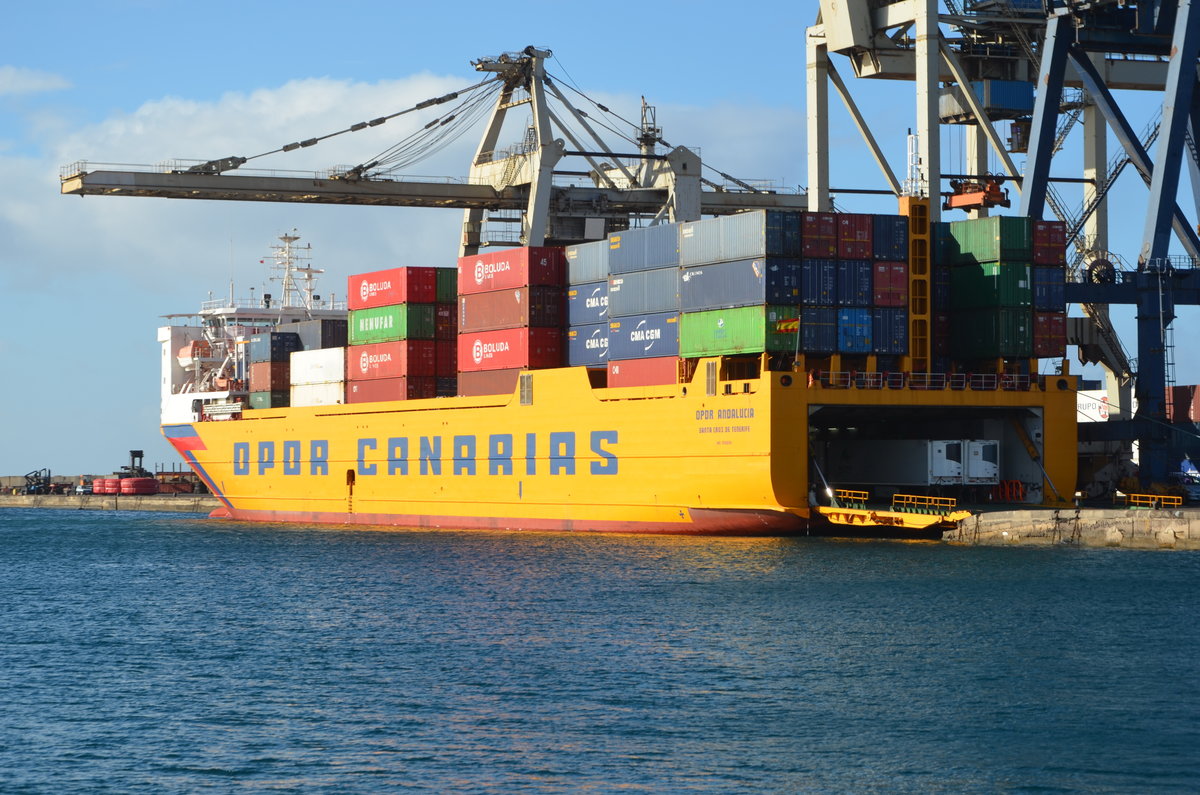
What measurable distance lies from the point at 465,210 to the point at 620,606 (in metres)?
28.6

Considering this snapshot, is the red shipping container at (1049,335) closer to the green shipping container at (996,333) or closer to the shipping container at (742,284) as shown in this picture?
the green shipping container at (996,333)

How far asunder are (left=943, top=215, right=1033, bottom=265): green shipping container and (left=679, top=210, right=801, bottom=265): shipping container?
4.14 metres

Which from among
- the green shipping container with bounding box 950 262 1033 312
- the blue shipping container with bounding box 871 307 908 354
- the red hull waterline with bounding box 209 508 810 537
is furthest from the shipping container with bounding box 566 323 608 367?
the green shipping container with bounding box 950 262 1033 312

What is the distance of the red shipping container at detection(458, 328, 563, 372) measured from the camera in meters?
44.7

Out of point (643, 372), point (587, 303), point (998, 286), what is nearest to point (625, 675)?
point (643, 372)

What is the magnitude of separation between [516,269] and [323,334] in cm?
1325

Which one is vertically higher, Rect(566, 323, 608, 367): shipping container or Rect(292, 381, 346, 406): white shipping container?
Rect(566, 323, 608, 367): shipping container

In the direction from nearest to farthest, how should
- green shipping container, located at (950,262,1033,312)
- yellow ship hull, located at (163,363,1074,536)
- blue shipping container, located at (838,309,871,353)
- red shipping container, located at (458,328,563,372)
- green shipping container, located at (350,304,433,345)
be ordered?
yellow ship hull, located at (163,363,1074,536)
blue shipping container, located at (838,309,871,353)
green shipping container, located at (950,262,1033,312)
red shipping container, located at (458,328,563,372)
green shipping container, located at (350,304,433,345)

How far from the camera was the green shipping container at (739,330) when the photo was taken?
37.8m

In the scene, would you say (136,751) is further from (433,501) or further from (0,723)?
(433,501)

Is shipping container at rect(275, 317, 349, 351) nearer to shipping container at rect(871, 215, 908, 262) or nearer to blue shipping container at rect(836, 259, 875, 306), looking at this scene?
blue shipping container at rect(836, 259, 875, 306)

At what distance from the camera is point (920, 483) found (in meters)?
39.2

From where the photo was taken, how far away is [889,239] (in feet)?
129

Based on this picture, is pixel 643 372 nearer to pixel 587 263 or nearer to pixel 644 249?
pixel 644 249
